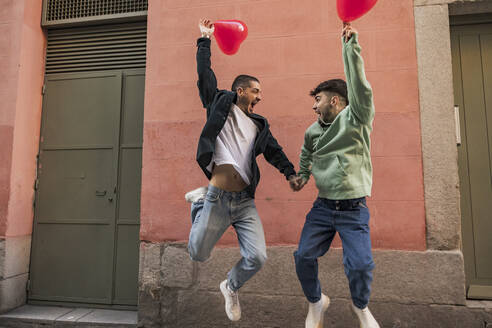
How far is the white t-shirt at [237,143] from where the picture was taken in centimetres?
268

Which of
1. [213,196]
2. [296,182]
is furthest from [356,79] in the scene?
[213,196]

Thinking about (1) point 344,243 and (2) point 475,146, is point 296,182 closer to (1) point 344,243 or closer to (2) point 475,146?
(1) point 344,243

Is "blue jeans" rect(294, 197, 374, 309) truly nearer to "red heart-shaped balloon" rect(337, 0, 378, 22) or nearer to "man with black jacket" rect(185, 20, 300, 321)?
"man with black jacket" rect(185, 20, 300, 321)

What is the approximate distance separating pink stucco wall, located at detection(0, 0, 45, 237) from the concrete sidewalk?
919 millimetres

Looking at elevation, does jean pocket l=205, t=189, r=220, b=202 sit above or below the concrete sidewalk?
above

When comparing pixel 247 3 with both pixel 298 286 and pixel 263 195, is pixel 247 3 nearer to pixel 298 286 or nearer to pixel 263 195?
pixel 263 195

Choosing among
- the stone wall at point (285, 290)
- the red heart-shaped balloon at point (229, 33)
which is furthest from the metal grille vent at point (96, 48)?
the stone wall at point (285, 290)

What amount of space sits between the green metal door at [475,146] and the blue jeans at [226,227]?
235 cm

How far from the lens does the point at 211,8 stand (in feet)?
13.2

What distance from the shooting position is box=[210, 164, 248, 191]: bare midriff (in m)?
2.67

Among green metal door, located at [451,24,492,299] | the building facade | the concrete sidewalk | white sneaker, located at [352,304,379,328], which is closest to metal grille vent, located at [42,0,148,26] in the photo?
the building facade

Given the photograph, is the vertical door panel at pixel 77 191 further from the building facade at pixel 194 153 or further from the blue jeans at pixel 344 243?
the blue jeans at pixel 344 243

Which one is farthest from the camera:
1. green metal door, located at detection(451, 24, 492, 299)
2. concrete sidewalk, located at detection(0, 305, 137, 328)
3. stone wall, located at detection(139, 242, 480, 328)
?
concrete sidewalk, located at detection(0, 305, 137, 328)

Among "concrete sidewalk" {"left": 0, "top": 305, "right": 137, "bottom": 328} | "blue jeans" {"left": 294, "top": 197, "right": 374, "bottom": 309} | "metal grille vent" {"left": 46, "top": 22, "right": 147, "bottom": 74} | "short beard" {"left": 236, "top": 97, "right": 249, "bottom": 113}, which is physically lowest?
"concrete sidewalk" {"left": 0, "top": 305, "right": 137, "bottom": 328}
